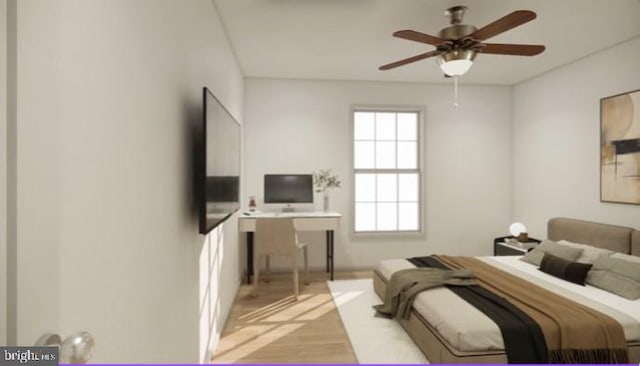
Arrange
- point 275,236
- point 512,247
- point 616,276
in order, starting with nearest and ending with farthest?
point 616,276, point 275,236, point 512,247

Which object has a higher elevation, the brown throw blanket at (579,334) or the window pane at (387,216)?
the window pane at (387,216)

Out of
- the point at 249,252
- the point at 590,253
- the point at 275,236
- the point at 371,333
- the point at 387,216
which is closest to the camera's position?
the point at 371,333

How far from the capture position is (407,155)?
5.31 metres

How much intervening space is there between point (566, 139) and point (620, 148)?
0.76 metres

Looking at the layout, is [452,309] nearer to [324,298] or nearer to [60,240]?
[324,298]

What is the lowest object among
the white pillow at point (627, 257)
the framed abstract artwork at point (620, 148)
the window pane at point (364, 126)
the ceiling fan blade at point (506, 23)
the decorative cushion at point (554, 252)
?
the decorative cushion at point (554, 252)

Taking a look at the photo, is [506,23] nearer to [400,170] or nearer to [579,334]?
[579,334]

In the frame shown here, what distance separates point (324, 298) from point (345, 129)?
7.93ft

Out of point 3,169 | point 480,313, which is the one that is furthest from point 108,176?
point 480,313

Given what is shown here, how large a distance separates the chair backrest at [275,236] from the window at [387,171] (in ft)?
5.08

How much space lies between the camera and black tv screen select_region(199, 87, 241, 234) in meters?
1.88

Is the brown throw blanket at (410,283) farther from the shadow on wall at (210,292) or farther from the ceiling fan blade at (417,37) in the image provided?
the ceiling fan blade at (417,37)

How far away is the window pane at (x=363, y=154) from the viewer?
5.18 meters

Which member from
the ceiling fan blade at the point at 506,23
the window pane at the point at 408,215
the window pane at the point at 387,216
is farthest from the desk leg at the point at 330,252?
the ceiling fan blade at the point at 506,23
